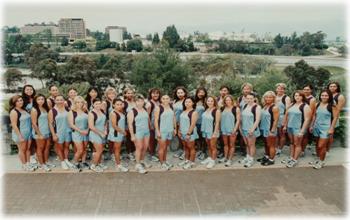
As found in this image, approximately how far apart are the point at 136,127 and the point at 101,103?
0.71m

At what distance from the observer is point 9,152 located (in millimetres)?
6895

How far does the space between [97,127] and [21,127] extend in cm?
125

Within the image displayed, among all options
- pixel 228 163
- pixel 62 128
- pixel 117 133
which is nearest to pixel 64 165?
pixel 62 128

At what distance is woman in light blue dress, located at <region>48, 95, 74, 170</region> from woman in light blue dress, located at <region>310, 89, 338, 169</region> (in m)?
4.25

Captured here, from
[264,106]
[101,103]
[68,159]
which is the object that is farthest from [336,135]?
[68,159]

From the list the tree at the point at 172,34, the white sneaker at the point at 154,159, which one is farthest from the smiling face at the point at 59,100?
the tree at the point at 172,34

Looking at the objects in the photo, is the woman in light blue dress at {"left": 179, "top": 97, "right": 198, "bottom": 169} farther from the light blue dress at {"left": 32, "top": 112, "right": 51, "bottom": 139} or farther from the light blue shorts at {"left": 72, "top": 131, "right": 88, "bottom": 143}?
the light blue dress at {"left": 32, "top": 112, "right": 51, "bottom": 139}

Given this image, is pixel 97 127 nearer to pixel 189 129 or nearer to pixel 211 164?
pixel 189 129

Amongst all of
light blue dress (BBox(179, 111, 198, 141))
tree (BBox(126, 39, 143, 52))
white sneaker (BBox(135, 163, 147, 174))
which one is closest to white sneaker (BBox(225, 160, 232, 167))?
light blue dress (BBox(179, 111, 198, 141))

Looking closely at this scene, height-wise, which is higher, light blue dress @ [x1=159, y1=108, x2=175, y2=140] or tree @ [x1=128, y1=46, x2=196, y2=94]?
light blue dress @ [x1=159, y1=108, x2=175, y2=140]

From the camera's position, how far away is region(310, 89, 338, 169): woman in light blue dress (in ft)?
19.7

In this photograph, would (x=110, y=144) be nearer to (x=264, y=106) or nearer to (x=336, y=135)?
(x=264, y=106)

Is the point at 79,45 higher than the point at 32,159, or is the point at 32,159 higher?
the point at 79,45

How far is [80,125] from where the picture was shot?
587cm
